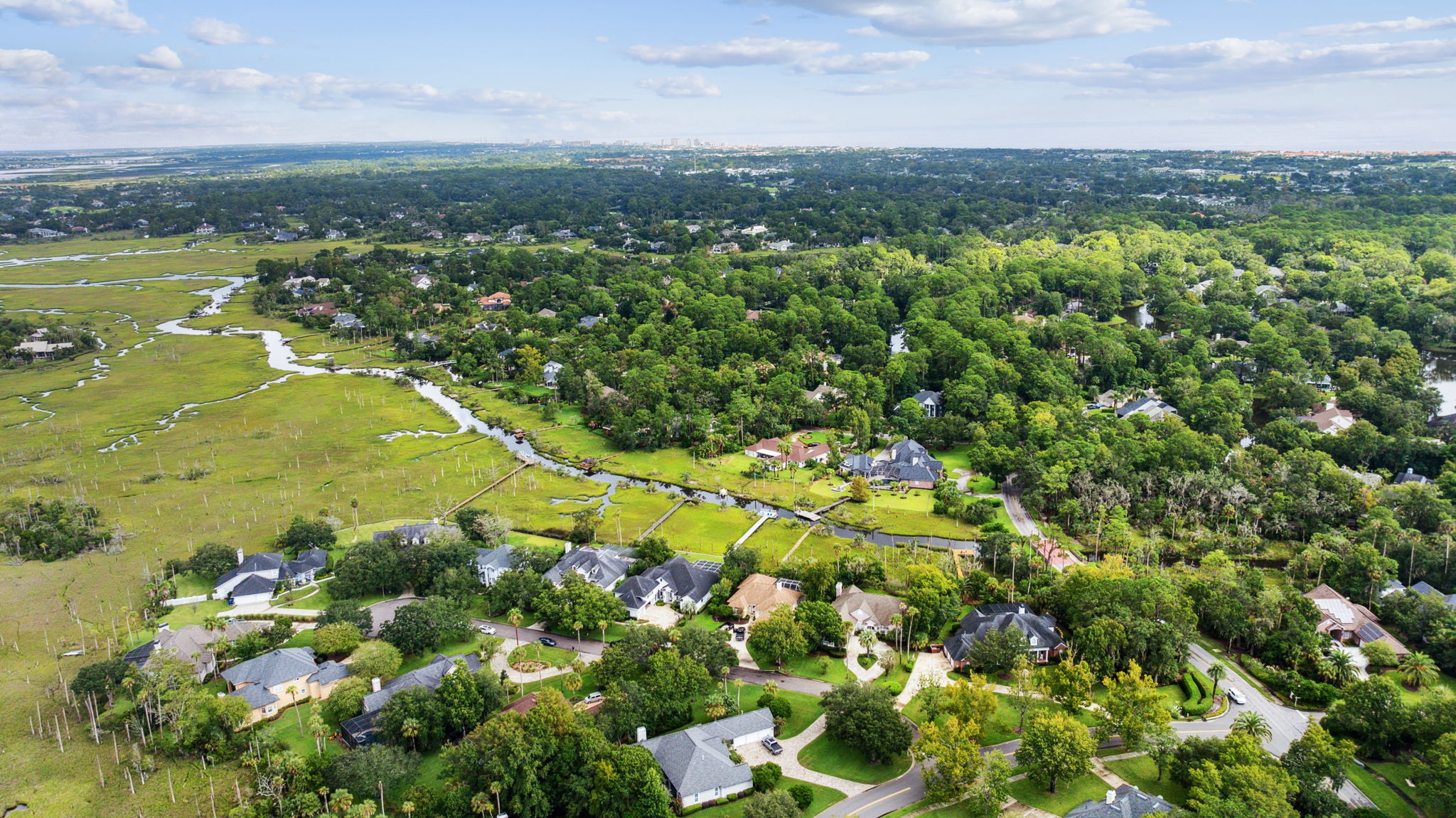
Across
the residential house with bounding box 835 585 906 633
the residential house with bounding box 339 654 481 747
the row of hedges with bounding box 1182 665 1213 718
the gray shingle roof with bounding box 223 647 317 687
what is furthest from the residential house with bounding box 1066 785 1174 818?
the gray shingle roof with bounding box 223 647 317 687

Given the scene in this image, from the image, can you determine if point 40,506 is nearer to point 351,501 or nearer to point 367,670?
point 351,501

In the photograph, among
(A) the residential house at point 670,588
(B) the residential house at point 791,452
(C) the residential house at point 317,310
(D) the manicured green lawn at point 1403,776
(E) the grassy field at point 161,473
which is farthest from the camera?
(C) the residential house at point 317,310

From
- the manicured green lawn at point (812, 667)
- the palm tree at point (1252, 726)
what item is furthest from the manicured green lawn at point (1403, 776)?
the manicured green lawn at point (812, 667)

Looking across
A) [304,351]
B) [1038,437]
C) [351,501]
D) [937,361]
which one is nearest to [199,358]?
[304,351]

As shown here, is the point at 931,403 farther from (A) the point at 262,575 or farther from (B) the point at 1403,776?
(A) the point at 262,575

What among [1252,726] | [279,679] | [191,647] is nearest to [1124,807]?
[1252,726]

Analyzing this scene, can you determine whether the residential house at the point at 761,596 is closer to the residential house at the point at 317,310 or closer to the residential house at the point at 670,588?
the residential house at the point at 670,588
